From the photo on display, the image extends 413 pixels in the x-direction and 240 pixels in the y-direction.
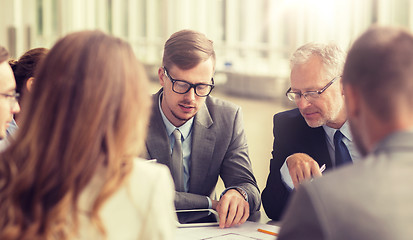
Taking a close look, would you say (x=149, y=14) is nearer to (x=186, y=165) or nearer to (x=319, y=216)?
(x=186, y=165)

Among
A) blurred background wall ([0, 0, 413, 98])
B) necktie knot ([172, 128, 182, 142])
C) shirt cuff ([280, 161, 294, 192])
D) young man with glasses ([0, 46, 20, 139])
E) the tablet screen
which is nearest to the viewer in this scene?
young man with glasses ([0, 46, 20, 139])

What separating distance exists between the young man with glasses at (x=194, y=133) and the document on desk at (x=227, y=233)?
0.26 metres

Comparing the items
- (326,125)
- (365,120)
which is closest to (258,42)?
(326,125)

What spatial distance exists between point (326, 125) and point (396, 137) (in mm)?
1582

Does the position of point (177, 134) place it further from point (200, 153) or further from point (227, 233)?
point (227, 233)

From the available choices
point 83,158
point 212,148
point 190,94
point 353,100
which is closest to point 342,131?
point 212,148

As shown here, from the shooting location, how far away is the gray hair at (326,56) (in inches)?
100

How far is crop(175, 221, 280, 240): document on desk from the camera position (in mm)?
1986

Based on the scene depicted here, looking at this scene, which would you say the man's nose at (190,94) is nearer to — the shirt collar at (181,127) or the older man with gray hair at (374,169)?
the shirt collar at (181,127)

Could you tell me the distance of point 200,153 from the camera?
2.64 meters

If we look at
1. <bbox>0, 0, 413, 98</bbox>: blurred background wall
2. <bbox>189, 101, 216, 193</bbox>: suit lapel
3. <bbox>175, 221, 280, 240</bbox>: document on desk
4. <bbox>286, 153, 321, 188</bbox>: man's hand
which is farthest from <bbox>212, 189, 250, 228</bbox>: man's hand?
<bbox>0, 0, 413, 98</bbox>: blurred background wall

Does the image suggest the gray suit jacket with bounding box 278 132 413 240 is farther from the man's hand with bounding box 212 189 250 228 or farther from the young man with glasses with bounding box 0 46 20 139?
the young man with glasses with bounding box 0 46 20 139

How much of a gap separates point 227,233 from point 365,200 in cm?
113

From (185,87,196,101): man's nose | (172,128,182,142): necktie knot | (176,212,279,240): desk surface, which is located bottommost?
(176,212,279,240): desk surface
